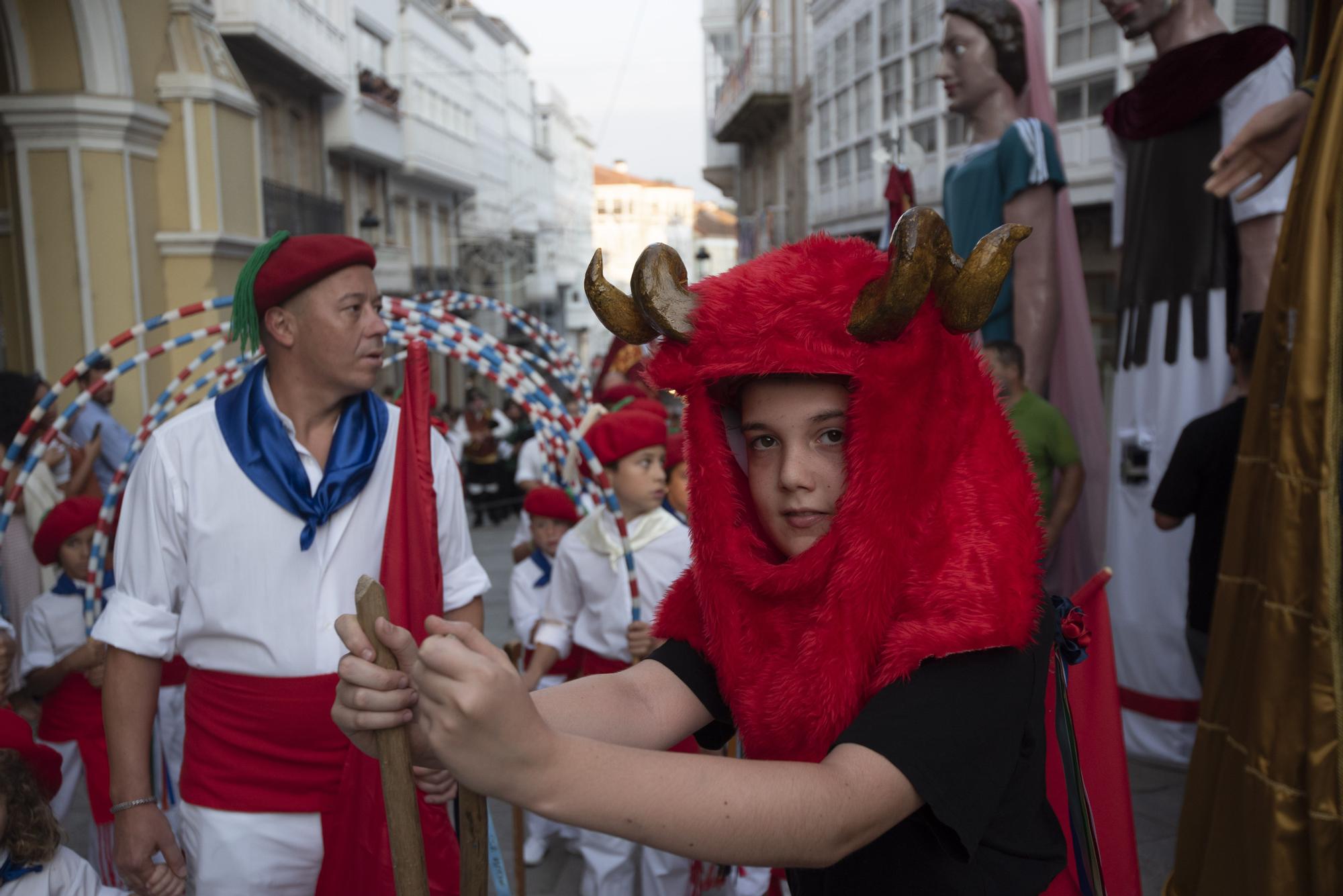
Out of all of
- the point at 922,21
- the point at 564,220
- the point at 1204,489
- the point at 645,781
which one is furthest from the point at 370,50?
the point at 564,220

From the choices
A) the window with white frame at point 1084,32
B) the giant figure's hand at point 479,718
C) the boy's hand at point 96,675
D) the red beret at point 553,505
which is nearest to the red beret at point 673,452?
the red beret at point 553,505

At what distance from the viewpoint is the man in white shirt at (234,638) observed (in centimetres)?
253

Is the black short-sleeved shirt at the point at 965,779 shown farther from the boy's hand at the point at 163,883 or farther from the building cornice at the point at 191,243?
the building cornice at the point at 191,243

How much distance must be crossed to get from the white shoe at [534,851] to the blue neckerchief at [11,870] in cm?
227

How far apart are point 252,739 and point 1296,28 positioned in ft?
23.6

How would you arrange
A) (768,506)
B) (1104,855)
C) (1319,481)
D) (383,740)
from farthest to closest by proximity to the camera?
(1319,481), (1104,855), (768,506), (383,740)

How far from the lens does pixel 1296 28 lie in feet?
21.7

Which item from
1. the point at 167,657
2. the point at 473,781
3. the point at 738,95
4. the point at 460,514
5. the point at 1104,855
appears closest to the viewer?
the point at 473,781

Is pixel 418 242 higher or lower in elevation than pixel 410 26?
lower

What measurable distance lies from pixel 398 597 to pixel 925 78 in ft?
51.3

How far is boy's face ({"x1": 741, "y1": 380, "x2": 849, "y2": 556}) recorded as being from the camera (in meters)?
1.51

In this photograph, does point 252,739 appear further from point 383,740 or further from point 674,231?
point 674,231

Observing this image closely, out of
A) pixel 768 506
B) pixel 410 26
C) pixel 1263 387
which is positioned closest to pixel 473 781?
pixel 768 506

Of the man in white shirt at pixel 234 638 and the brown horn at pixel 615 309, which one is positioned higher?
the brown horn at pixel 615 309
